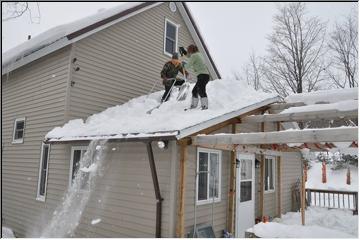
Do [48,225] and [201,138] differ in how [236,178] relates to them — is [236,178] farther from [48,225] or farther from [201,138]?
[48,225]

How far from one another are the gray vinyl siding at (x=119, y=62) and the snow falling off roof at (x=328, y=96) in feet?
18.6

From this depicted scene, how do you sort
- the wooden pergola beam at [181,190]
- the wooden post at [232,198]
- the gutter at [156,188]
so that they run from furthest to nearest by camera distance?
the wooden post at [232,198]
the gutter at [156,188]
the wooden pergola beam at [181,190]

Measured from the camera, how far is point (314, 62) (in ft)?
83.1

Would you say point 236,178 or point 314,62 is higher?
point 314,62

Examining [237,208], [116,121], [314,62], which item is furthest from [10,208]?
[314,62]

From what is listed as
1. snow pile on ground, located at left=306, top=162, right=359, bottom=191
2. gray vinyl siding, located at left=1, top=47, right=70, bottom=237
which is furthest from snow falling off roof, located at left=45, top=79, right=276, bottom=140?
snow pile on ground, located at left=306, top=162, right=359, bottom=191

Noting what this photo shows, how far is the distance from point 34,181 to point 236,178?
21.1 feet

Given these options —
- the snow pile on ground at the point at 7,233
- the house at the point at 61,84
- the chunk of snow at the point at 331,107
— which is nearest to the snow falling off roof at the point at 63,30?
the house at the point at 61,84

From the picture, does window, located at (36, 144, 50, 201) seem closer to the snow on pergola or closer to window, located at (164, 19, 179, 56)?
the snow on pergola

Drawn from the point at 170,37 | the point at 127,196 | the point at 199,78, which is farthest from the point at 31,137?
the point at 170,37

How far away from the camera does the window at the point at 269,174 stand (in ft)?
39.3

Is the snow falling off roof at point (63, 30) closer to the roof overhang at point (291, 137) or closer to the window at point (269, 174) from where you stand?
the roof overhang at point (291, 137)

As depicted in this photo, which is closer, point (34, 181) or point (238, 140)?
point (238, 140)

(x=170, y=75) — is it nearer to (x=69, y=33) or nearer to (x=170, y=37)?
(x=69, y=33)
